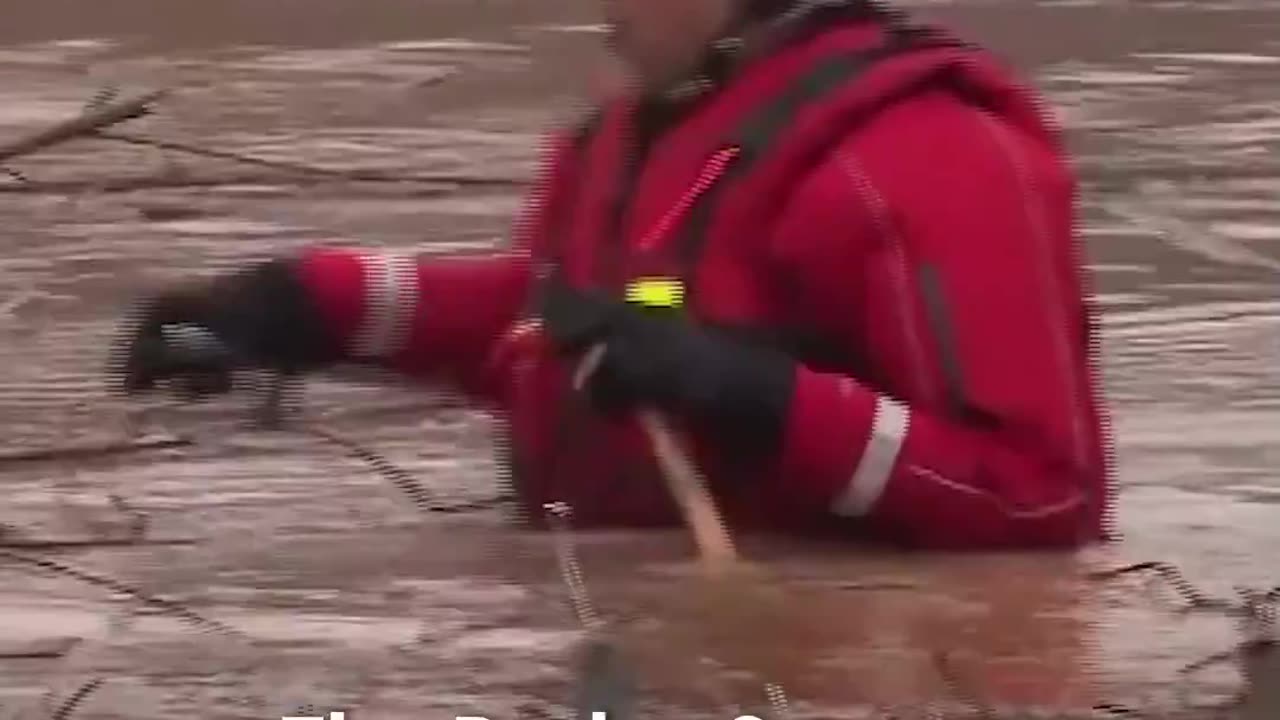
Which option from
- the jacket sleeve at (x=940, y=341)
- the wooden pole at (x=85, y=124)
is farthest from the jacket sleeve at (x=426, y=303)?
the jacket sleeve at (x=940, y=341)

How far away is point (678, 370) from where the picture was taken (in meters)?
0.62

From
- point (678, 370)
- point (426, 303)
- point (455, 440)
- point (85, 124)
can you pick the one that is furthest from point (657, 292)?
point (85, 124)

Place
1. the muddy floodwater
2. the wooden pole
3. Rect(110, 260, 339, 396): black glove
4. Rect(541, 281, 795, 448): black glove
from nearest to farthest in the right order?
1. the muddy floodwater
2. Rect(541, 281, 795, 448): black glove
3. Rect(110, 260, 339, 396): black glove
4. the wooden pole

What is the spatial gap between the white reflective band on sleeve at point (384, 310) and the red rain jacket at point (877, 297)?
0.55ft

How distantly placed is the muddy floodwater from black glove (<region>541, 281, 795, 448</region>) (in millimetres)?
49

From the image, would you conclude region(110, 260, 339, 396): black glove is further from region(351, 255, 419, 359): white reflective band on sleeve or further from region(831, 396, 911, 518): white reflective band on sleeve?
region(831, 396, 911, 518): white reflective band on sleeve

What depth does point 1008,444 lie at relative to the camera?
0.68 metres

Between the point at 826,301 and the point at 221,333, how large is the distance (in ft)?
0.93

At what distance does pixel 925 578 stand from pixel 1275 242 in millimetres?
521

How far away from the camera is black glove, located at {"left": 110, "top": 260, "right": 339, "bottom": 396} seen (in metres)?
0.83

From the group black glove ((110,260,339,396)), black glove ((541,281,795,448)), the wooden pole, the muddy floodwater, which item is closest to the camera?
the muddy floodwater

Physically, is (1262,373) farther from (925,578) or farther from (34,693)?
(34,693)

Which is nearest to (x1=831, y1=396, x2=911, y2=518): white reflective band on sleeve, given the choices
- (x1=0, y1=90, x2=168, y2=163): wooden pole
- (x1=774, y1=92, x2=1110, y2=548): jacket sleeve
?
(x1=774, y1=92, x2=1110, y2=548): jacket sleeve

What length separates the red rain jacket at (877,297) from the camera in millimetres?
660
